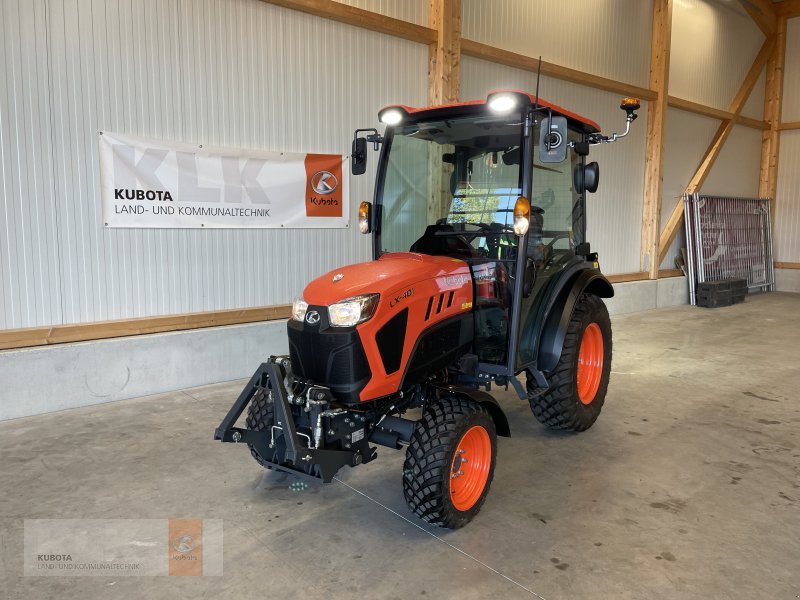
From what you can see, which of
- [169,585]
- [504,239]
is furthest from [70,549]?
[504,239]

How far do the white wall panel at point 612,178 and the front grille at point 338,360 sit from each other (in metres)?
6.11

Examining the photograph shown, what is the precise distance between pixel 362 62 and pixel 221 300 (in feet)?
8.87

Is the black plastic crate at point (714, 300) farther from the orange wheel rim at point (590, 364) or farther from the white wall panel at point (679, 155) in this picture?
the orange wheel rim at point (590, 364)

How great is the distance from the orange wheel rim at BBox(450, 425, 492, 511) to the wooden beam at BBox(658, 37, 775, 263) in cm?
827

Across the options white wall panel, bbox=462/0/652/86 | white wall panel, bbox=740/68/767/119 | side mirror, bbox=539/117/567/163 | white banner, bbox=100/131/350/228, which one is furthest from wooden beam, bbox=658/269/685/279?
side mirror, bbox=539/117/567/163

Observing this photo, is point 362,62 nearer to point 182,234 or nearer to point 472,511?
point 182,234

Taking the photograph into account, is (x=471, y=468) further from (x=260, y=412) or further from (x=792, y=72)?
(x=792, y=72)

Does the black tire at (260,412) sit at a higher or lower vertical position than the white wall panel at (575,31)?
lower

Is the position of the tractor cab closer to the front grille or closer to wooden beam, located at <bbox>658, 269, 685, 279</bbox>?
the front grille

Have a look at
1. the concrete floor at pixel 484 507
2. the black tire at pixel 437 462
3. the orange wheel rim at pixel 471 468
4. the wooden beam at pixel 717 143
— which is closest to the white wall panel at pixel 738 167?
the wooden beam at pixel 717 143

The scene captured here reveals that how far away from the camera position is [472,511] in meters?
2.90

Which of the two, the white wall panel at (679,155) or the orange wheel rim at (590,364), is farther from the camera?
the white wall panel at (679,155)

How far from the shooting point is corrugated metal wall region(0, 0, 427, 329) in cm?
427

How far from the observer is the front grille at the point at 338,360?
265 centimetres
